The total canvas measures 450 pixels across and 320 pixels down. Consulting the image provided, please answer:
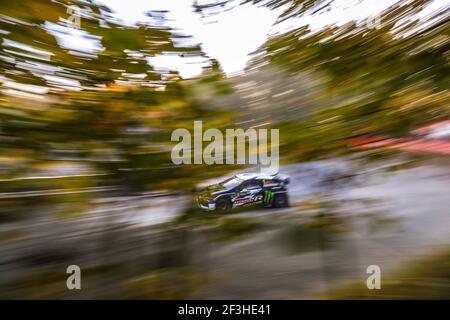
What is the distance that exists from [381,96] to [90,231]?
805mm

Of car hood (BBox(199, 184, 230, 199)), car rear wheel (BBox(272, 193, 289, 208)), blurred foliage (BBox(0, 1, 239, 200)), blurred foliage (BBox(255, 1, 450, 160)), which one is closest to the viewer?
blurred foliage (BBox(0, 1, 239, 200))

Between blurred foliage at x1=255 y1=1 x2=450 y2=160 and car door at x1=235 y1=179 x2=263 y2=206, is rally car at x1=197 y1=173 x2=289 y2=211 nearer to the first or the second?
car door at x1=235 y1=179 x2=263 y2=206

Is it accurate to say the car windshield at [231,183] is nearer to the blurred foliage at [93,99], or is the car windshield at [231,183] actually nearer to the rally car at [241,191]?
the rally car at [241,191]

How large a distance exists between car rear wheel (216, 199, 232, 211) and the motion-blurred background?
24 mm

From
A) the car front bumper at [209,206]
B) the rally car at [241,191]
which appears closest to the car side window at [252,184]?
the rally car at [241,191]

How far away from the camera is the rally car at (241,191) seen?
2.89ft

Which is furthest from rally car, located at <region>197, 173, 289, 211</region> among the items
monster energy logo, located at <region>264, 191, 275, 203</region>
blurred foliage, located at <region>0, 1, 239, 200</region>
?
blurred foliage, located at <region>0, 1, 239, 200</region>

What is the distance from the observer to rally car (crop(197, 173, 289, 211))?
0.88 meters

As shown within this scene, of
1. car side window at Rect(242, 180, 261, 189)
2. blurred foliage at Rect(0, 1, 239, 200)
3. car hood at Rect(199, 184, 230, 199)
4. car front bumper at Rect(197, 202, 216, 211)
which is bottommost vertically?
car front bumper at Rect(197, 202, 216, 211)

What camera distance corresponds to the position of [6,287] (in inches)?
32.6

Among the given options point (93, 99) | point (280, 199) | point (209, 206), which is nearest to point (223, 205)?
point (209, 206)

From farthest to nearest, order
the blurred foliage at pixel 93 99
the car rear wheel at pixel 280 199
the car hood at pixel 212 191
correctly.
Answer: the car rear wheel at pixel 280 199 < the car hood at pixel 212 191 < the blurred foliage at pixel 93 99

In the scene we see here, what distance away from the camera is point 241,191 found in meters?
0.90
